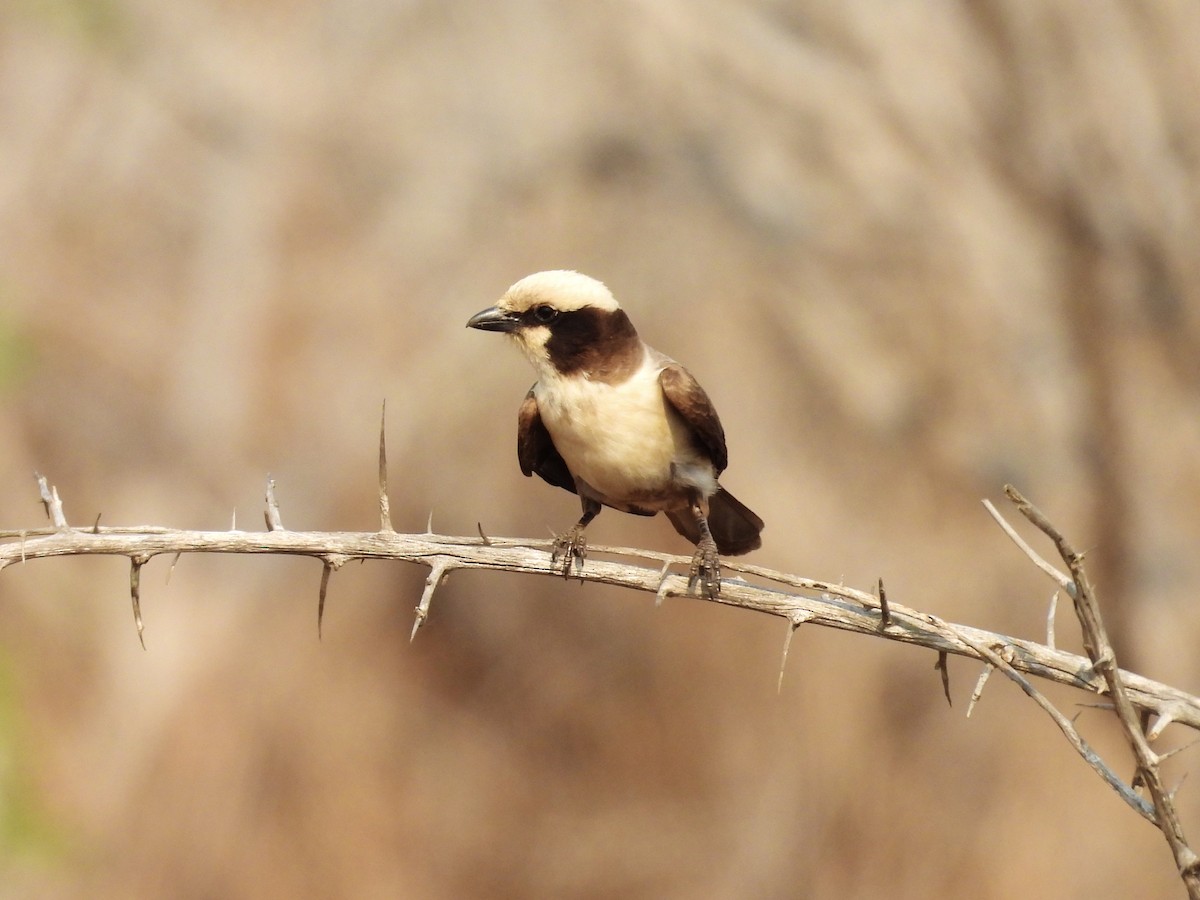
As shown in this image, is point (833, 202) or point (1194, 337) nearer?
point (1194, 337)

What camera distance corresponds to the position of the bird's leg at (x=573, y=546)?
3156 millimetres

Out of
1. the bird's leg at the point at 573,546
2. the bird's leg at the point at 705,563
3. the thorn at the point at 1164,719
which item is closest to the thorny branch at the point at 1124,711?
the thorn at the point at 1164,719

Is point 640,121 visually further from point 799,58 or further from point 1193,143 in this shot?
point 1193,143

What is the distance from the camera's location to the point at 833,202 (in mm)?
8781

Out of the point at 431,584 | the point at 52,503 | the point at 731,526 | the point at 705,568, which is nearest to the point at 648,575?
the point at 705,568

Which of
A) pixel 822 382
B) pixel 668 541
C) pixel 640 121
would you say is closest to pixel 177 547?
pixel 668 541

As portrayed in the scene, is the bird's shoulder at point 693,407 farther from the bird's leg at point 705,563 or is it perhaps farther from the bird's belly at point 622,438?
the bird's leg at point 705,563

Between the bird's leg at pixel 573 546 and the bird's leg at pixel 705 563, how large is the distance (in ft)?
1.10

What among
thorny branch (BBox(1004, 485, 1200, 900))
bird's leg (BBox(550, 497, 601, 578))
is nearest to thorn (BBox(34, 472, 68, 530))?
bird's leg (BBox(550, 497, 601, 578))

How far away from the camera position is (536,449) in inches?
157

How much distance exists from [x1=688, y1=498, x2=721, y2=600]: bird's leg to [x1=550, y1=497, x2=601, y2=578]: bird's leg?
13.2 inches

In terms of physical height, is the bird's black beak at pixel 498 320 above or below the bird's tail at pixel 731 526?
above

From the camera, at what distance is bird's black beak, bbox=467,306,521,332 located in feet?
12.5

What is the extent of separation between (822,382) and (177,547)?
6.40m
